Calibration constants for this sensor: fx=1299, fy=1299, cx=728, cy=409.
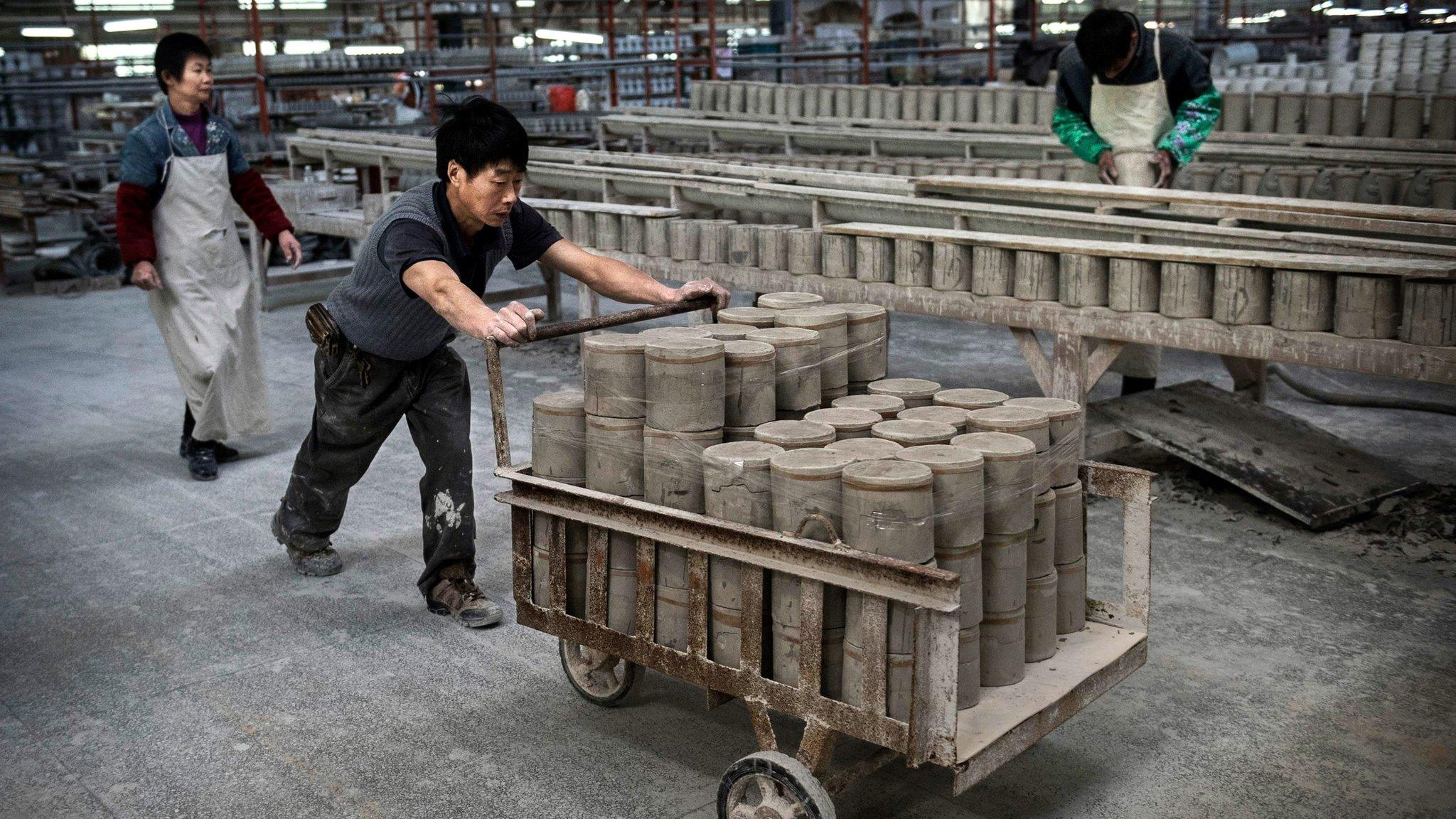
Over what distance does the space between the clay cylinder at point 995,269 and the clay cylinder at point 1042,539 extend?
247 cm

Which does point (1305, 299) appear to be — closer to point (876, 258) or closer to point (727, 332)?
point (876, 258)

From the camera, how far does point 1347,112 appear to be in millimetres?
8414

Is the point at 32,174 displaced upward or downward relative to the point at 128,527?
upward

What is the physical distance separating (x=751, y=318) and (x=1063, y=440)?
965 mm

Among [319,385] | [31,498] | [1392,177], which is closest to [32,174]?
[31,498]

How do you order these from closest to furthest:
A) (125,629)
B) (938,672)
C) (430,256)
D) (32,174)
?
(938,672) < (430,256) < (125,629) < (32,174)

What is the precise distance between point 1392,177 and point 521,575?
5612 millimetres

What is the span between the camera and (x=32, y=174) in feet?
39.2

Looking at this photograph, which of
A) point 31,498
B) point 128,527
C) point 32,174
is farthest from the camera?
point 32,174

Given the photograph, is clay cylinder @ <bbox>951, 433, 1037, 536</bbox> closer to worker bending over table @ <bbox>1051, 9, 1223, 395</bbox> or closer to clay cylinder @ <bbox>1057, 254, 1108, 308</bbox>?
clay cylinder @ <bbox>1057, 254, 1108, 308</bbox>

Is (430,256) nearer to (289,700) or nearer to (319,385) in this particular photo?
(319,385)

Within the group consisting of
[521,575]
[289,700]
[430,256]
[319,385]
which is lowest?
[289,700]

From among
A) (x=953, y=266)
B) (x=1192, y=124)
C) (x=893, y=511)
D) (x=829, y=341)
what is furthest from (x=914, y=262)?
(x=893, y=511)

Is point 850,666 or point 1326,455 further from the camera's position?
point 1326,455
